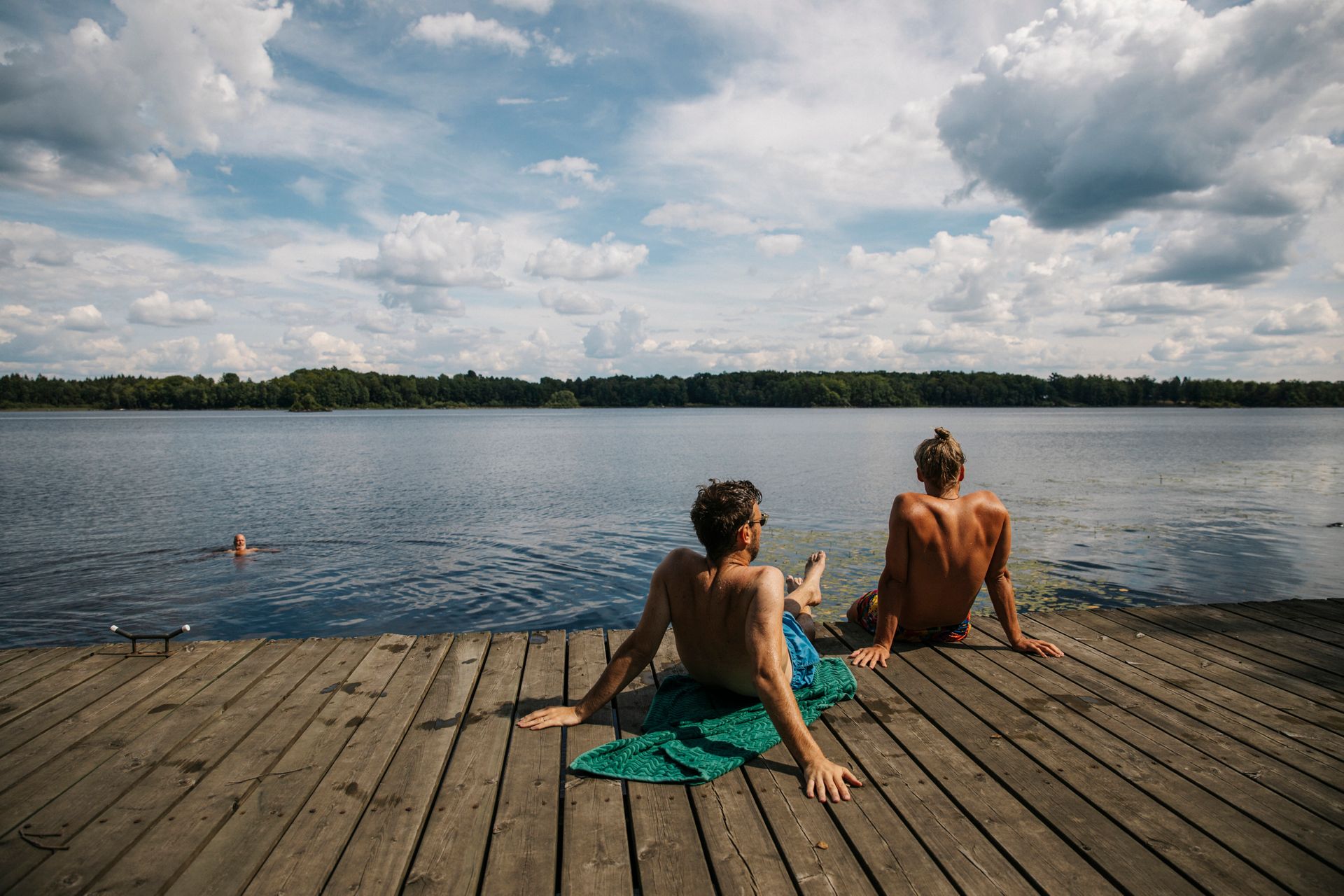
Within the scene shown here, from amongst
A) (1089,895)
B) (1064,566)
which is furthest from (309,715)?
(1064,566)

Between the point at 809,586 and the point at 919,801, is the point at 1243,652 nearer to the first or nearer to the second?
the point at 809,586

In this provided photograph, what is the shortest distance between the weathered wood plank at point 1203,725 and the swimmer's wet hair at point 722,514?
8.61 ft

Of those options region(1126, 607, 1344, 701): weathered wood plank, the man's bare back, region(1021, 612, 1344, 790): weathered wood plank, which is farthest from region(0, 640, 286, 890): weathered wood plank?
region(1126, 607, 1344, 701): weathered wood plank

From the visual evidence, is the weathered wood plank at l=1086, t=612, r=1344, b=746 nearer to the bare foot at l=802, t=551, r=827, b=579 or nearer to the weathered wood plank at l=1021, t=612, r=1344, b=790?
the weathered wood plank at l=1021, t=612, r=1344, b=790

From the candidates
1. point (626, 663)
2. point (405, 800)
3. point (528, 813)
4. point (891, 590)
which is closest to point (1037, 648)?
point (891, 590)

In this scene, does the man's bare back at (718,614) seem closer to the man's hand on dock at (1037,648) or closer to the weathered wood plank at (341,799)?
the weathered wood plank at (341,799)

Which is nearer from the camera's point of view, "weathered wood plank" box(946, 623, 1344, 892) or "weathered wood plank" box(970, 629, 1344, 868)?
"weathered wood plank" box(946, 623, 1344, 892)

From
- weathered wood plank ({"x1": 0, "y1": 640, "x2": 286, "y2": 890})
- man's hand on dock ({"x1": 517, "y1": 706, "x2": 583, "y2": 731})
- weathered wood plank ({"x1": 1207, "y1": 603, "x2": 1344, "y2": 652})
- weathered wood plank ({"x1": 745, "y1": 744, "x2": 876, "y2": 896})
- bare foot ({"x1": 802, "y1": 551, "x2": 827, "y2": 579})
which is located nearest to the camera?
weathered wood plank ({"x1": 745, "y1": 744, "x2": 876, "y2": 896})

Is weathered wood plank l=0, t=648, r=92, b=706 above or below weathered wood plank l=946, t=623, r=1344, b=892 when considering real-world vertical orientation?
above

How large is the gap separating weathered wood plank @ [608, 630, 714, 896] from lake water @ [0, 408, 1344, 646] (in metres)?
7.40

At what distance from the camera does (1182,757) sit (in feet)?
12.0

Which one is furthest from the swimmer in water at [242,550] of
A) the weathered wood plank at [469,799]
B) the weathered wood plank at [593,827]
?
the weathered wood plank at [593,827]

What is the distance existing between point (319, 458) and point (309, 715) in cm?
3696

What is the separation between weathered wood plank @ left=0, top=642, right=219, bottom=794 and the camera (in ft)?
11.7
